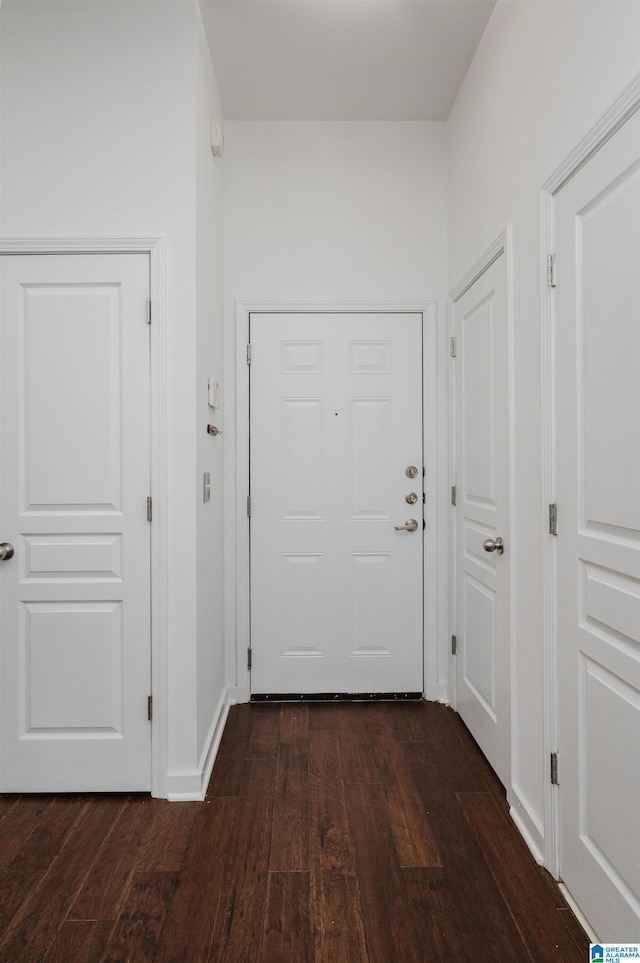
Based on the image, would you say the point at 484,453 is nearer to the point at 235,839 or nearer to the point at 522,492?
the point at 522,492

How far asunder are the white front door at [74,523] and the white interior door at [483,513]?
1319 mm

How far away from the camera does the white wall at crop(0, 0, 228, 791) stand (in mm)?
1994

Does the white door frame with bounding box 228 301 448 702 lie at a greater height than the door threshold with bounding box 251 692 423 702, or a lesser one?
greater

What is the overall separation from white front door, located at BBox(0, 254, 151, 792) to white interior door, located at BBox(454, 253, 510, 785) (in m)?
1.32

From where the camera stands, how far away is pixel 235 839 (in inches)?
69.1

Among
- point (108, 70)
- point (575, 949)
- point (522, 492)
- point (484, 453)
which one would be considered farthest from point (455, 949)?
point (108, 70)

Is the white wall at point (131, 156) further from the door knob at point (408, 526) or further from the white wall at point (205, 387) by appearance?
the door knob at point (408, 526)

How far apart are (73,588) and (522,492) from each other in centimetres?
165

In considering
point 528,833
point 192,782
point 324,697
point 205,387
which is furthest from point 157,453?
point 528,833

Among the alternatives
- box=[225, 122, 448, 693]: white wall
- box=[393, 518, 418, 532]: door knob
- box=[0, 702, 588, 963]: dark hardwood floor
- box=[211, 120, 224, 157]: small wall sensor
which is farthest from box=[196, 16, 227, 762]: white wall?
box=[393, 518, 418, 532]: door knob

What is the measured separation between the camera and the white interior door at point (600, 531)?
3.98ft

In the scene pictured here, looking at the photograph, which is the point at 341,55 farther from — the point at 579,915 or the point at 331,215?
the point at 579,915

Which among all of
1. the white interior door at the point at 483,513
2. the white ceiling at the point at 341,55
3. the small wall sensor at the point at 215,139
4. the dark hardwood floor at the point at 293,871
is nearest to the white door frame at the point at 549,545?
the dark hardwood floor at the point at 293,871

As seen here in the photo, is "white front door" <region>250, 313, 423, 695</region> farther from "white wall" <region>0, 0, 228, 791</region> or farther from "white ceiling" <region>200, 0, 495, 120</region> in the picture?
"white ceiling" <region>200, 0, 495, 120</region>
